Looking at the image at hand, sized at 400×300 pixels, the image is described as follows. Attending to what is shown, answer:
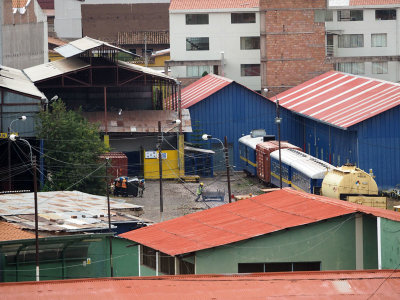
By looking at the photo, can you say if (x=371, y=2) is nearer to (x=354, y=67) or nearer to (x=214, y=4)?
(x=354, y=67)

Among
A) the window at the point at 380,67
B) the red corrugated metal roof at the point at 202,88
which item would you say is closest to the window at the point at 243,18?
the red corrugated metal roof at the point at 202,88

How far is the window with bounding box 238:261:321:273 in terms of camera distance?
84.3 ft

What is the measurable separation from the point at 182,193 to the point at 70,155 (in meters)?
6.39

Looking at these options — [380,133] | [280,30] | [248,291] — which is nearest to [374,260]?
[248,291]

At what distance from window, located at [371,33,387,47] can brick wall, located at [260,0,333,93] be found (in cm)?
988

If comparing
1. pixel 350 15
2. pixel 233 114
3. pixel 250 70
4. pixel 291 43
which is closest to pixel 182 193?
pixel 233 114

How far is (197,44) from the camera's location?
83.9 meters

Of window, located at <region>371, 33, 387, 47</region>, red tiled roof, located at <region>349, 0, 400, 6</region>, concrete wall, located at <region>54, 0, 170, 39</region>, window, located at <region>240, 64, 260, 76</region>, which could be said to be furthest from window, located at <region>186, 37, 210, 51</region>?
concrete wall, located at <region>54, 0, 170, 39</region>

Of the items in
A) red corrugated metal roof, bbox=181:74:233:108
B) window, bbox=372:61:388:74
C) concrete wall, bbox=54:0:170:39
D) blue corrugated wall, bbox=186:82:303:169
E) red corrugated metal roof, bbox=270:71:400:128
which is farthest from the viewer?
concrete wall, bbox=54:0:170:39

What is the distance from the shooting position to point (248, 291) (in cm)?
1962

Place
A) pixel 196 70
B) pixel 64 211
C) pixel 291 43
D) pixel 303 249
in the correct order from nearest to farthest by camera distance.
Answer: pixel 303 249, pixel 64 211, pixel 291 43, pixel 196 70

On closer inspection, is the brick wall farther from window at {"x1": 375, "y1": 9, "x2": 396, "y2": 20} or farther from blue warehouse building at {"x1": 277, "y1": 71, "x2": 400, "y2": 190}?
window at {"x1": 375, "y1": 9, "x2": 396, "y2": 20}

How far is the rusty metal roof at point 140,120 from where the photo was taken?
201 ft

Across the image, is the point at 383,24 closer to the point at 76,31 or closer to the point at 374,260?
the point at 76,31
